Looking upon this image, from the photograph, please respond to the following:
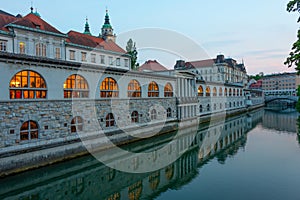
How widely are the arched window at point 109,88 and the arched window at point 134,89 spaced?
6.43ft

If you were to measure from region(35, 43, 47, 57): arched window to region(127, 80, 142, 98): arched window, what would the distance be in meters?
13.9

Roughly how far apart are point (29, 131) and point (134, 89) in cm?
1241

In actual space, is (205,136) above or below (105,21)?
below

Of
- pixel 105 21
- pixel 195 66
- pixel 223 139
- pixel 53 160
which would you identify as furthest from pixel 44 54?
pixel 195 66

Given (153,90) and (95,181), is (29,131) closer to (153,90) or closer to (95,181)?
(95,181)

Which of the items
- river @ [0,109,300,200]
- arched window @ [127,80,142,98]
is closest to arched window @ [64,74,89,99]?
river @ [0,109,300,200]

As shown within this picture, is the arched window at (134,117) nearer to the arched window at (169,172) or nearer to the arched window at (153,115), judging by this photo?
the arched window at (153,115)

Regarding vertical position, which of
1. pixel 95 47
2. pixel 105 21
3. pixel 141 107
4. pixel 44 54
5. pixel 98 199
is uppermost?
pixel 105 21

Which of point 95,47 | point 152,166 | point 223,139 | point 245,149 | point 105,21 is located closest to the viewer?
point 152,166

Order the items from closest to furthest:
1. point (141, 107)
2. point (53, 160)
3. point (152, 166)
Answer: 1. point (53, 160)
2. point (152, 166)
3. point (141, 107)

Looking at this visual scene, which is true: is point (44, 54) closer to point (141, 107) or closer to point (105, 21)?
point (141, 107)

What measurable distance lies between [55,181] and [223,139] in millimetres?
20583

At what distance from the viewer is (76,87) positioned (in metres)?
19.5

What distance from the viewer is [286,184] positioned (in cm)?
1388
